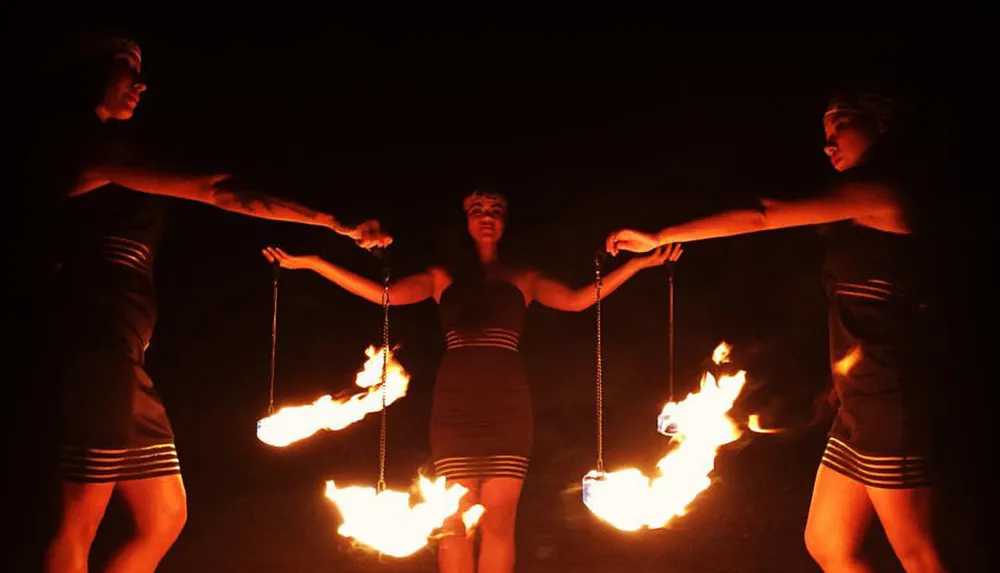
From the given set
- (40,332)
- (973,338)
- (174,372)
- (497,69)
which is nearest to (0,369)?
(174,372)

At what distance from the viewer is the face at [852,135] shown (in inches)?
179

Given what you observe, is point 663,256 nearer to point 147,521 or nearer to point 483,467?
point 483,467

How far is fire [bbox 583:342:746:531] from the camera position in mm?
5027

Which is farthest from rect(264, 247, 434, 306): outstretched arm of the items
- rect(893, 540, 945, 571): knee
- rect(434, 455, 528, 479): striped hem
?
rect(893, 540, 945, 571): knee

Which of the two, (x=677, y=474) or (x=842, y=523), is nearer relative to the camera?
(x=842, y=523)

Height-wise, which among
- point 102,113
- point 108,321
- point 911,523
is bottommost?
point 911,523

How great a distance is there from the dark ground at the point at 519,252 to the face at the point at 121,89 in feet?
7.32

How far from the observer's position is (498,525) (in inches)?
204

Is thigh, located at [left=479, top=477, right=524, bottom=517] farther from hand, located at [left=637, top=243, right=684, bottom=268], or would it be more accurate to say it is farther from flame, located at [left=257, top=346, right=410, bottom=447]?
hand, located at [left=637, top=243, right=684, bottom=268]

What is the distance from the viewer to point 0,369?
6.37 metres

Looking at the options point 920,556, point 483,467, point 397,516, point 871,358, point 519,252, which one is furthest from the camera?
point 519,252

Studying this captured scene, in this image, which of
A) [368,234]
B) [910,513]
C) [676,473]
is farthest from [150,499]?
[910,513]

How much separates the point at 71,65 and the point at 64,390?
1.35 metres

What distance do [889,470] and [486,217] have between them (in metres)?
2.44
